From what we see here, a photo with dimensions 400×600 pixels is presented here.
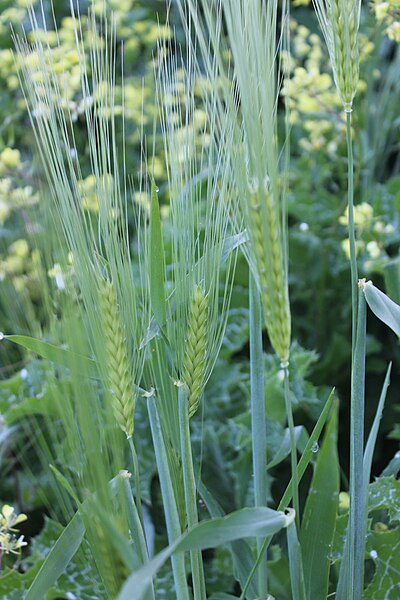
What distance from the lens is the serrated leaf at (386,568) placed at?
728mm

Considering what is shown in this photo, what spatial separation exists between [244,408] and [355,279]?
2.06ft

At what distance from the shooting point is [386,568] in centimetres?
74

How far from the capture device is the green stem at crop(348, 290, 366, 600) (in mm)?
581

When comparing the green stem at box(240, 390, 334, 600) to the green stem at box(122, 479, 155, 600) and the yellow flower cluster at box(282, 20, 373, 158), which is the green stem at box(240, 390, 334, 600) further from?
the yellow flower cluster at box(282, 20, 373, 158)

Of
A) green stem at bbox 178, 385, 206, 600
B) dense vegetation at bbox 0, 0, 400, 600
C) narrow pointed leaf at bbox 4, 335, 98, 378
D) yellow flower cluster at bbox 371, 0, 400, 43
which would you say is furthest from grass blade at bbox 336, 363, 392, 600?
yellow flower cluster at bbox 371, 0, 400, 43

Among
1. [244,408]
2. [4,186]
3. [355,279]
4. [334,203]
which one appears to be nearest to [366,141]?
[334,203]

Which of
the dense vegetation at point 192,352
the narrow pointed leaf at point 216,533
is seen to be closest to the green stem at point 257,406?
the dense vegetation at point 192,352

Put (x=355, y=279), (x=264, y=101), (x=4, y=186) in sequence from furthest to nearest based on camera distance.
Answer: (x=4, y=186)
(x=355, y=279)
(x=264, y=101)

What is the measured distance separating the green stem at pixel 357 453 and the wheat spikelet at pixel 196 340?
4.8 inches

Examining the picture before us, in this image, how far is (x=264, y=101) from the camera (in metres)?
0.46

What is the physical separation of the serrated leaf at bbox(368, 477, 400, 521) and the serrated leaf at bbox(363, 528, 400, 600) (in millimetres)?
28

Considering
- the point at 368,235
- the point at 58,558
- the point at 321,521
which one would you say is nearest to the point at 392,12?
the point at 368,235

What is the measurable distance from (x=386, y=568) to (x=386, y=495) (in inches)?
2.9

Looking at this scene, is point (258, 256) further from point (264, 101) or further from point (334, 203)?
point (334, 203)
